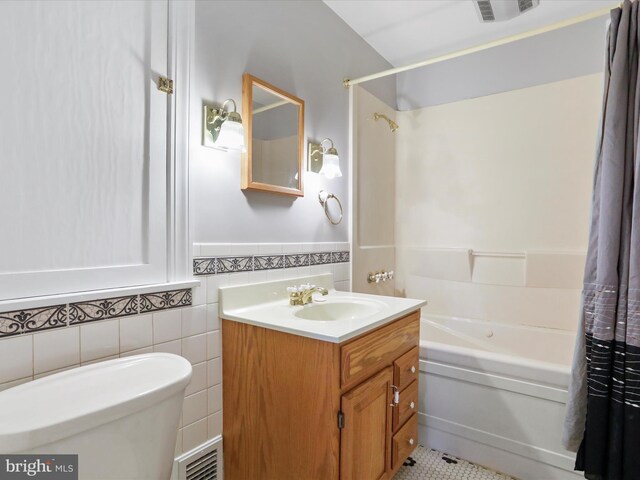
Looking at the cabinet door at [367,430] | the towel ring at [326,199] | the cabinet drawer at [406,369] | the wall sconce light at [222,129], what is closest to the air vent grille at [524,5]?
the towel ring at [326,199]

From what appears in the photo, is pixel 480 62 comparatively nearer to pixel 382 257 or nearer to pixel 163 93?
pixel 382 257

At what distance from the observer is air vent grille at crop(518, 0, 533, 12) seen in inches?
70.4

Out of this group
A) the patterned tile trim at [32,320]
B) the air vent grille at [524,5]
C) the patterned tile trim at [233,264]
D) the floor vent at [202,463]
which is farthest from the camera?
the air vent grille at [524,5]

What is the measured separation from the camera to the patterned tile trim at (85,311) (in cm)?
88

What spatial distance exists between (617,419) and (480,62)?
2270 millimetres

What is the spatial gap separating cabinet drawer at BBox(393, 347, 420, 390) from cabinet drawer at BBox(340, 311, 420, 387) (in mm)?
30

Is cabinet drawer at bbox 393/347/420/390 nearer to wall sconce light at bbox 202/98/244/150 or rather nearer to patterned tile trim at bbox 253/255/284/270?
patterned tile trim at bbox 253/255/284/270

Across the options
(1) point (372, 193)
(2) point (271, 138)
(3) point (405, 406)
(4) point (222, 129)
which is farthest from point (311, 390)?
(1) point (372, 193)

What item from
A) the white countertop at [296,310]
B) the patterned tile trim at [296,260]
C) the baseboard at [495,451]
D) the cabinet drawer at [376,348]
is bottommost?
the baseboard at [495,451]

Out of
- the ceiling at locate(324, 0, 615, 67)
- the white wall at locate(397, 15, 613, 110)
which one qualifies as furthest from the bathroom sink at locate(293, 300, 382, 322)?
the white wall at locate(397, 15, 613, 110)

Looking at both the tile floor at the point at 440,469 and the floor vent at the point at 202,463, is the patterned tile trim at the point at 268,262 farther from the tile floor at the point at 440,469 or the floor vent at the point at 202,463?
the tile floor at the point at 440,469

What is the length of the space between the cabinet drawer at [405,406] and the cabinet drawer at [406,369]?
0.12 ft

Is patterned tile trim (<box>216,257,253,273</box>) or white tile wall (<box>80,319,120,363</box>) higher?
patterned tile trim (<box>216,257,253,273</box>)

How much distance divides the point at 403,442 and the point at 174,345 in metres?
1.05
